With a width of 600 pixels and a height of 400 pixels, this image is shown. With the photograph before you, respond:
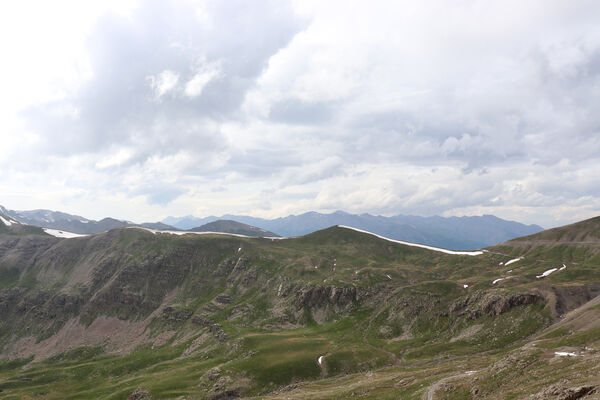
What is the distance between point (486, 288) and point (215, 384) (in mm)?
117373

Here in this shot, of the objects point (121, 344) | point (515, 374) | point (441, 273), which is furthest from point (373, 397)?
point (121, 344)

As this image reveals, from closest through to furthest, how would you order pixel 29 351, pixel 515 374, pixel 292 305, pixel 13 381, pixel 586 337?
pixel 515 374 < pixel 586 337 < pixel 13 381 < pixel 292 305 < pixel 29 351

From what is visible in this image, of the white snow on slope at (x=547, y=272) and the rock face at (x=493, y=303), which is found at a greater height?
the white snow on slope at (x=547, y=272)

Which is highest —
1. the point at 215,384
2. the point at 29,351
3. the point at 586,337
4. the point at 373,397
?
the point at 586,337

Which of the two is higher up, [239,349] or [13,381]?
[239,349]

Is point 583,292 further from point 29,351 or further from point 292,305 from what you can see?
point 29,351

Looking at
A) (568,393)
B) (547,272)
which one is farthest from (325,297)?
(568,393)

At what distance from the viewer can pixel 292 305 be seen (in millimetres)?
182875

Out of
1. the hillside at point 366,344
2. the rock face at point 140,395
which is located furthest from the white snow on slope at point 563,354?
the rock face at point 140,395

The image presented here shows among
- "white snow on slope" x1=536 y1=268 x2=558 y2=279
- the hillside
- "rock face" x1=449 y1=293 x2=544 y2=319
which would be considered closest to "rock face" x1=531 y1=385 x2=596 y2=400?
the hillside

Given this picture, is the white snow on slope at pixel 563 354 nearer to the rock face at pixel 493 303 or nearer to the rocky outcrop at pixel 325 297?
the rock face at pixel 493 303

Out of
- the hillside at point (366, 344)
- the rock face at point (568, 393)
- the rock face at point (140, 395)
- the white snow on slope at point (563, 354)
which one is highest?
the rock face at point (568, 393)

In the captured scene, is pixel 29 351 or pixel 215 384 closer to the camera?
pixel 215 384

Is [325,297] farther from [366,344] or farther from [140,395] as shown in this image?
[140,395]
